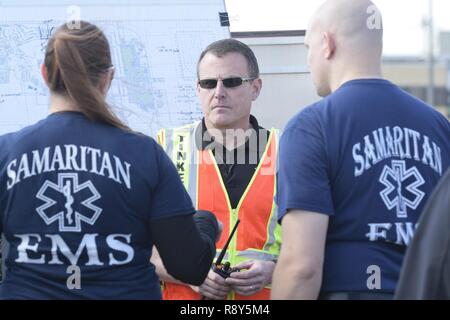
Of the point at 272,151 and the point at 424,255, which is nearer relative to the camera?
the point at 424,255

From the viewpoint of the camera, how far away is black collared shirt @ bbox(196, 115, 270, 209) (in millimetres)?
3587

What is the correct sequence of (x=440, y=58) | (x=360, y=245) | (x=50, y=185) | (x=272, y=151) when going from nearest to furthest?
(x=50, y=185) → (x=360, y=245) → (x=272, y=151) → (x=440, y=58)

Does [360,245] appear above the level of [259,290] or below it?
above

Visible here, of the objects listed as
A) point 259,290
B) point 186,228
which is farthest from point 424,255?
point 259,290

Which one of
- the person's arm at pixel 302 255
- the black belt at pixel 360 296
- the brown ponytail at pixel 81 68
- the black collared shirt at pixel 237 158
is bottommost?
the black belt at pixel 360 296

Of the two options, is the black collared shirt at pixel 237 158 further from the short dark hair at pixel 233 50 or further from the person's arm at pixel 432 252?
the person's arm at pixel 432 252

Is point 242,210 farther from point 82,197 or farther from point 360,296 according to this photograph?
point 82,197

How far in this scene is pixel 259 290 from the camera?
3.42 metres

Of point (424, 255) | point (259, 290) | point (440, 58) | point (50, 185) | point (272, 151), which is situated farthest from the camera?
point (440, 58)

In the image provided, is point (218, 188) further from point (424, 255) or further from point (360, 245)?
point (424, 255)

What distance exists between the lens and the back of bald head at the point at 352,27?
2826 millimetres

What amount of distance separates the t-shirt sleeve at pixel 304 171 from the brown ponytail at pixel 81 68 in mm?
568

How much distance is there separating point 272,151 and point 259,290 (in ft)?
2.20

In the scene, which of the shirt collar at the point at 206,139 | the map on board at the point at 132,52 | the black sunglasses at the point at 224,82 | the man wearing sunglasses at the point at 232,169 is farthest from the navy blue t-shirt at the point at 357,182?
the map on board at the point at 132,52
